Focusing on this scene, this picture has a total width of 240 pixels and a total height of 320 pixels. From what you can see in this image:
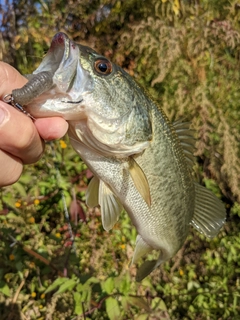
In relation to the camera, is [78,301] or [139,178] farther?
[78,301]

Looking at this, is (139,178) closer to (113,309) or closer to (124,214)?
(113,309)

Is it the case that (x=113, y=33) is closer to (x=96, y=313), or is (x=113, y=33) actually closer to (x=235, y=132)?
(x=235, y=132)

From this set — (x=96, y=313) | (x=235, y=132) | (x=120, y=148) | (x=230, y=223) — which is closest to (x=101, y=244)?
(x=96, y=313)

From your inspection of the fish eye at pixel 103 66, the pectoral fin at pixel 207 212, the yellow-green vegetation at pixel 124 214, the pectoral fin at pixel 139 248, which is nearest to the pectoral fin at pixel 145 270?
the pectoral fin at pixel 139 248

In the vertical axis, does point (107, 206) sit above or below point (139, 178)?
below

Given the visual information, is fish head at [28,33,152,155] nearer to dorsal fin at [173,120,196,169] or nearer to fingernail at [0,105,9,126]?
fingernail at [0,105,9,126]

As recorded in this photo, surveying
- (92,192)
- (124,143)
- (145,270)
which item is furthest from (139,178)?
(145,270)

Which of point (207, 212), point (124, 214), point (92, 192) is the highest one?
point (92, 192)
